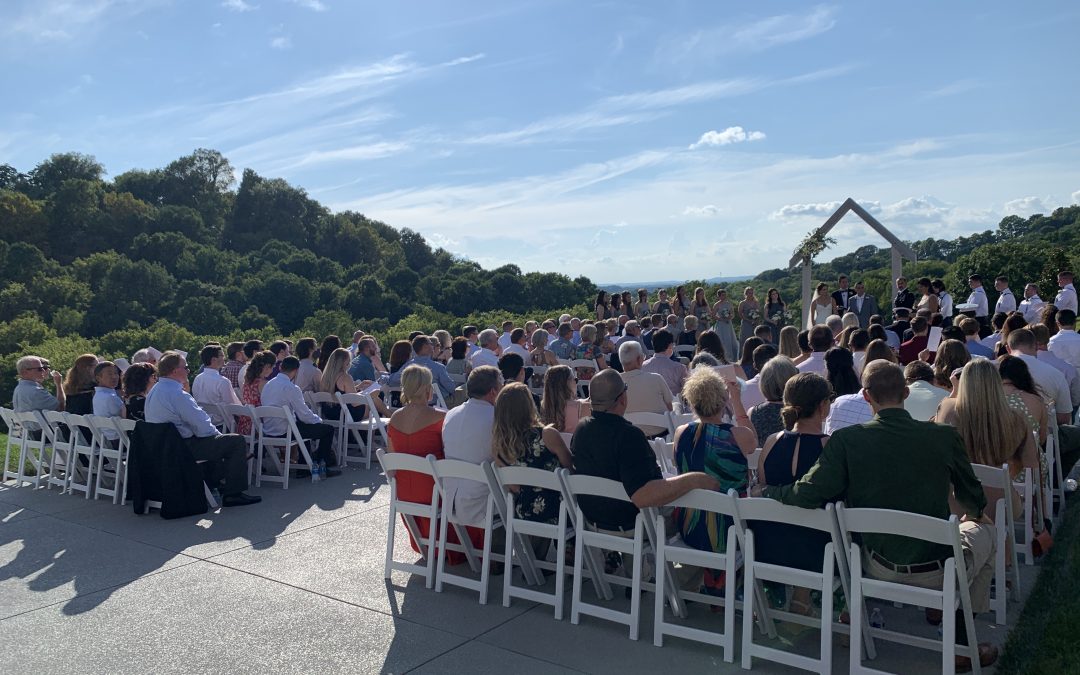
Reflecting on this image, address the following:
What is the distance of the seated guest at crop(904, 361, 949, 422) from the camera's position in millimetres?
5414

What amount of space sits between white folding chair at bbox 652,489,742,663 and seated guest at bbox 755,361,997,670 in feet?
0.97

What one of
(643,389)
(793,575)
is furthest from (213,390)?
(793,575)

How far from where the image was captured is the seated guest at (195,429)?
6.93 metres

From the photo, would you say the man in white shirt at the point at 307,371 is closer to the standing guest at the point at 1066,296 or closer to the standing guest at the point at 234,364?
the standing guest at the point at 234,364

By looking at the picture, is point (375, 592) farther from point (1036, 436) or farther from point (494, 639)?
point (1036, 436)

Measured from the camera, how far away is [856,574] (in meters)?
3.55

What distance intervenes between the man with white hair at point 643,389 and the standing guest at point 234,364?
498 cm

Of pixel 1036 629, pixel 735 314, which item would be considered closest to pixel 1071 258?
pixel 735 314

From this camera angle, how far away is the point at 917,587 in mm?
3566

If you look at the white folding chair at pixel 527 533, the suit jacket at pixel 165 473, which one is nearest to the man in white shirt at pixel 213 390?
the suit jacket at pixel 165 473

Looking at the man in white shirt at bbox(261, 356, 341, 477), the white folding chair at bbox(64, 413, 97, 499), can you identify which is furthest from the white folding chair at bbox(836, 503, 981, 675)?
the white folding chair at bbox(64, 413, 97, 499)

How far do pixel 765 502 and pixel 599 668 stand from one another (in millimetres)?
1154

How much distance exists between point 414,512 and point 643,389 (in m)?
2.58

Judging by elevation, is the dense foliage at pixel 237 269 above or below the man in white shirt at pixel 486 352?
above
